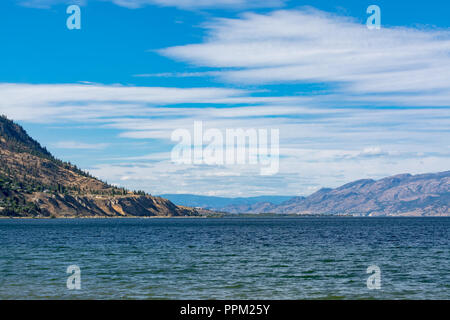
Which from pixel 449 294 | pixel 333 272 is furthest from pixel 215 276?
pixel 449 294

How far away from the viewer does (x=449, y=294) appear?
49812mm

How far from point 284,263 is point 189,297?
104 feet

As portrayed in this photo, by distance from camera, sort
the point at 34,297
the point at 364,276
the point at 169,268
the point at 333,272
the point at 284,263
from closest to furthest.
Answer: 1. the point at 34,297
2. the point at 364,276
3. the point at 333,272
4. the point at 169,268
5. the point at 284,263

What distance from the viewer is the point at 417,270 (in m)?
68.6

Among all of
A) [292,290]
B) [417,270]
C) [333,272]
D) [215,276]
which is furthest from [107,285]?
[417,270]

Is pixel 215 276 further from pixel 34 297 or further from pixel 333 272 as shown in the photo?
pixel 34 297
